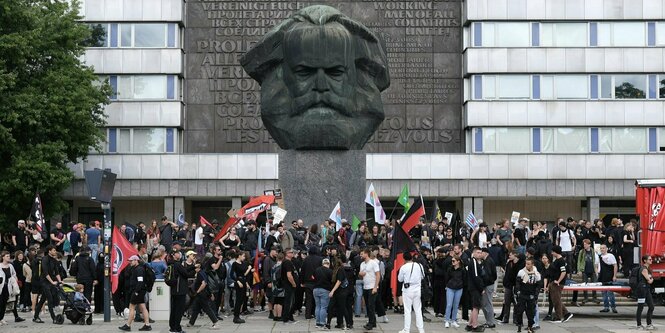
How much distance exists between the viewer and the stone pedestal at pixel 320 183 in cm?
3119

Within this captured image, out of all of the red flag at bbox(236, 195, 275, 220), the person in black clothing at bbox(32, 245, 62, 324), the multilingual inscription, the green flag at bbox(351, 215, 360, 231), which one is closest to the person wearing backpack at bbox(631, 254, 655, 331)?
the green flag at bbox(351, 215, 360, 231)

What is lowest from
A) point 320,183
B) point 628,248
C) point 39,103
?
point 628,248

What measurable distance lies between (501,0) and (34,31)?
84.3 feet

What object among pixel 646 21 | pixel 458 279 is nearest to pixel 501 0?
pixel 646 21

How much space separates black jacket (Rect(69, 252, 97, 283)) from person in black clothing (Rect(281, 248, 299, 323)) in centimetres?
564

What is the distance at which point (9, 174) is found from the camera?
44.2 metres

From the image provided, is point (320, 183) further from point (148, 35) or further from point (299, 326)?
point (148, 35)

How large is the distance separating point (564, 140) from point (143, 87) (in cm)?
2379

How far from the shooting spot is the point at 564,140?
55.1 metres

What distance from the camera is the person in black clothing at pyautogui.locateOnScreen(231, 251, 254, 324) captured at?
2350cm

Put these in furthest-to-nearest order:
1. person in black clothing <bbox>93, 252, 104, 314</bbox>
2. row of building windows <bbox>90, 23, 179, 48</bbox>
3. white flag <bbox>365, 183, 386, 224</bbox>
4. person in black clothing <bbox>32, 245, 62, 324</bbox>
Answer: row of building windows <bbox>90, 23, 179, 48</bbox>
white flag <bbox>365, 183, 386, 224</bbox>
person in black clothing <bbox>93, 252, 104, 314</bbox>
person in black clothing <bbox>32, 245, 62, 324</bbox>

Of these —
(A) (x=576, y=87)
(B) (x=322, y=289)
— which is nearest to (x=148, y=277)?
(B) (x=322, y=289)

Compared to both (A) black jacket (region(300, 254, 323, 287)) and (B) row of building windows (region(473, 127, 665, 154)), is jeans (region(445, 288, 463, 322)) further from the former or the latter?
(B) row of building windows (region(473, 127, 665, 154))

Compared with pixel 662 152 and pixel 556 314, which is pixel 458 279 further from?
pixel 662 152
